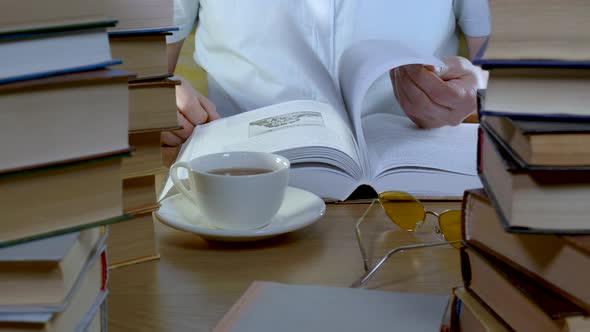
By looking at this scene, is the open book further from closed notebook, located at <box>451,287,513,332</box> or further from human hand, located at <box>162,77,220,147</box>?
closed notebook, located at <box>451,287,513,332</box>

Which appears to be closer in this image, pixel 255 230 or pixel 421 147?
pixel 255 230

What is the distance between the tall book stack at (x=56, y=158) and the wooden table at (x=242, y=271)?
137 millimetres

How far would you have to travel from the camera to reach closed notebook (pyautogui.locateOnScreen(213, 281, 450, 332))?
1.99 ft

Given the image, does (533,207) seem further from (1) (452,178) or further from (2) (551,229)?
(1) (452,178)

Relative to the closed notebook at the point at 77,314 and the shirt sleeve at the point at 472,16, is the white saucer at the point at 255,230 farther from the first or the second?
the shirt sleeve at the point at 472,16

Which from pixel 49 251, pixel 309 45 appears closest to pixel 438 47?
pixel 309 45

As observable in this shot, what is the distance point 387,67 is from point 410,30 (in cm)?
86

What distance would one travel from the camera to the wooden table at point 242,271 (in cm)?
67

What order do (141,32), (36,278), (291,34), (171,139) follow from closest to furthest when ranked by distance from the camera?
(36,278)
(141,32)
(171,139)
(291,34)

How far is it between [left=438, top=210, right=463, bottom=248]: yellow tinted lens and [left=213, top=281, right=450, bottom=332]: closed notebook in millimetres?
199

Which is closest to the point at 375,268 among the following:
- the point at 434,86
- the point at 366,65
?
the point at 366,65

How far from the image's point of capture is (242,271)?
30.1 inches

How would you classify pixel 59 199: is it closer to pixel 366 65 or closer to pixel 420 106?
pixel 366 65

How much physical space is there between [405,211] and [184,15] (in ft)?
4.31
